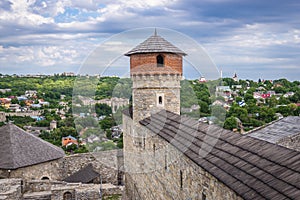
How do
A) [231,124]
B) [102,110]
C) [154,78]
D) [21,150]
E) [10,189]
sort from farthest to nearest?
[231,124] → [102,110] → [21,150] → [10,189] → [154,78]

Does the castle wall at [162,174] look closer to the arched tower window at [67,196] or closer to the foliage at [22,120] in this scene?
the arched tower window at [67,196]

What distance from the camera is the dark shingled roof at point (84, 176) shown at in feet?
49.3

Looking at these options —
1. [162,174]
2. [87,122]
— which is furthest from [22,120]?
[162,174]

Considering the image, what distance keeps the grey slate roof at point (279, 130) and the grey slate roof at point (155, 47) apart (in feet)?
13.9

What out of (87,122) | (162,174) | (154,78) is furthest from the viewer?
(87,122)

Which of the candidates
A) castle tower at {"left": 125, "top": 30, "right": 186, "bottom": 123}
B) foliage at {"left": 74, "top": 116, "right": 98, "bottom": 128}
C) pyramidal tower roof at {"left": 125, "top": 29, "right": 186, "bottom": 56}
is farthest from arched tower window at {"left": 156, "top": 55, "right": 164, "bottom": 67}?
foliage at {"left": 74, "top": 116, "right": 98, "bottom": 128}

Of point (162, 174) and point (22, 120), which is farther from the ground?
point (162, 174)

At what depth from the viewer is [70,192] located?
12227 millimetres

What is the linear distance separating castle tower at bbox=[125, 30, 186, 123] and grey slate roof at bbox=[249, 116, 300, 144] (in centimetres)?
347

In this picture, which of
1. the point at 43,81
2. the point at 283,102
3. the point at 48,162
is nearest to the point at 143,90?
the point at 48,162

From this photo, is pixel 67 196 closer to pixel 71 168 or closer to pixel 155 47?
pixel 71 168

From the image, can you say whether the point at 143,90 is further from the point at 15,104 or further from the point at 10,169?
the point at 15,104

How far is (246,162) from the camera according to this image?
4.50m

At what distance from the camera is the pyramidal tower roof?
1117 centimetres
